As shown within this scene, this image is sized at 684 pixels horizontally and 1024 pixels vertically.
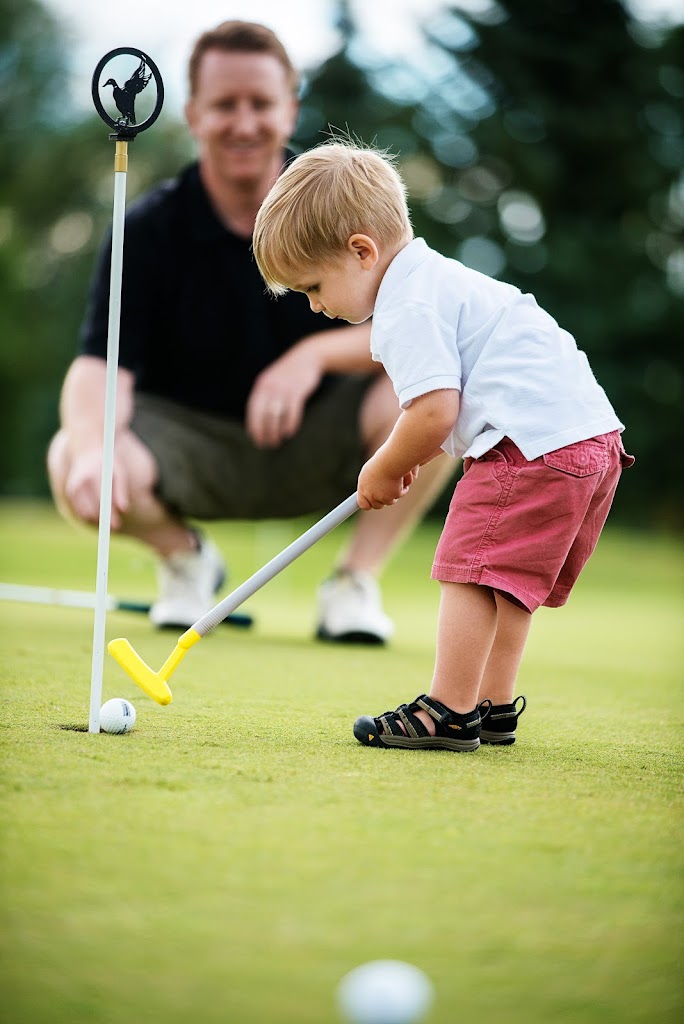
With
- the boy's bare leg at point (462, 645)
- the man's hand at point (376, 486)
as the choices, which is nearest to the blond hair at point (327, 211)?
the man's hand at point (376, 486)

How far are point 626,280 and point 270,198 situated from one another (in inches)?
559

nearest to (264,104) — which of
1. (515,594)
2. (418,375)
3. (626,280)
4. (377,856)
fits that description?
(418,375)

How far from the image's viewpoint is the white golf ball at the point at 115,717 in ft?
6.01

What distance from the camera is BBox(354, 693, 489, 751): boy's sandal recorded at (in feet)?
6.21

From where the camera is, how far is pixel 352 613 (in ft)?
11.2

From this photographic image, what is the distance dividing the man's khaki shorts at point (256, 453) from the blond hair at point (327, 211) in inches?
66.9

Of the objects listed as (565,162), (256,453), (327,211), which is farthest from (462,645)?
(565,162)

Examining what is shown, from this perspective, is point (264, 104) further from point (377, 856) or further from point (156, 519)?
point (377, 856)

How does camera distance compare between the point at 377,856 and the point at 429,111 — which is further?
the point at 429,111

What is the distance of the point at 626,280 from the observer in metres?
15.5

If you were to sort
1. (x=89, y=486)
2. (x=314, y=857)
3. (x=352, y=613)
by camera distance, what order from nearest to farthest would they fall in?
1. (x=314, y=857)
2. (x=89, y=486)
3. (x=352, y=613)

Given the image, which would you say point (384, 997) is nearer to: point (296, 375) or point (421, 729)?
point (421, 729)

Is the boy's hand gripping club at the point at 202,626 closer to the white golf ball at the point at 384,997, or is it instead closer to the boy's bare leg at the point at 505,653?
the boy's bare leg at the point at 505,653

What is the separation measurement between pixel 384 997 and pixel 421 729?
110 cm
